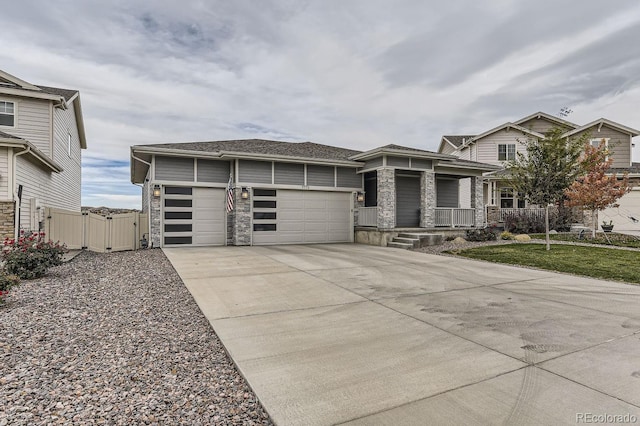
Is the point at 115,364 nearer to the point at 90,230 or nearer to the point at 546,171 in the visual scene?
the point at 90,230

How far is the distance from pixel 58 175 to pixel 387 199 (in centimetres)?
1419

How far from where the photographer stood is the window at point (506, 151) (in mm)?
21938

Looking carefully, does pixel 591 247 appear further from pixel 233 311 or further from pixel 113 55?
pixel 113 55

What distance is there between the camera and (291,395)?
2.58 m

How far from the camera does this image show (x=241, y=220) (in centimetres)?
1323

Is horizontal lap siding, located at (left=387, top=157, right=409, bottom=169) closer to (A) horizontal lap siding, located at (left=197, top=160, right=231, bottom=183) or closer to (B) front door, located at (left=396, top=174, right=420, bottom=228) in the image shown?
(B) front door, located at (left=396, top=174, right=420, bottom=228)

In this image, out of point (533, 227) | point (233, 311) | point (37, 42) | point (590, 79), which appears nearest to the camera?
point (233, 311)

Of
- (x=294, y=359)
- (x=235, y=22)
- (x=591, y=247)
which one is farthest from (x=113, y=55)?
(x=591, y=247)

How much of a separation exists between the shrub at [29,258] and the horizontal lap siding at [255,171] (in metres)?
6.80

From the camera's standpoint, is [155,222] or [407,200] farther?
[407,200]

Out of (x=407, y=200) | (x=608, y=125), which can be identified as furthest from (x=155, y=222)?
(x=608, y=125)

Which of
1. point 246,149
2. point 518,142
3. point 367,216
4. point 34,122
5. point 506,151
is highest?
point 518,142

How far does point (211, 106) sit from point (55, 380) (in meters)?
16.4

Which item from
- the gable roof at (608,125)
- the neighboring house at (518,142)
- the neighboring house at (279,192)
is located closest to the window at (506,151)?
the neighboring house at (518,142)
